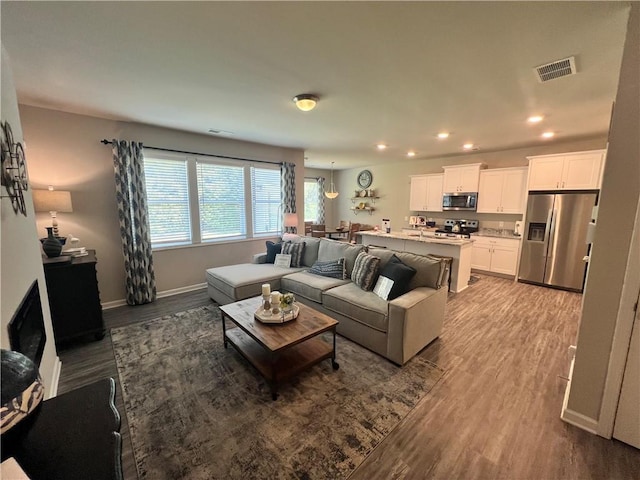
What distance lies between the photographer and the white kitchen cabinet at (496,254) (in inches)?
201

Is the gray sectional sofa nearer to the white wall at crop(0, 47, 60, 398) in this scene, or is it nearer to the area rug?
the area rug

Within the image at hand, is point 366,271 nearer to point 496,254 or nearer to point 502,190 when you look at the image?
point 496,254

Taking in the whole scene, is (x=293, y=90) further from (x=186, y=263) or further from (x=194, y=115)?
(x=186, y=263)

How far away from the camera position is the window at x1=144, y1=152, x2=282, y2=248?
4188 millimetres

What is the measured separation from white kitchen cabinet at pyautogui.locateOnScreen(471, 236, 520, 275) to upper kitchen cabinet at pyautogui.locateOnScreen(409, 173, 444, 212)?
129 cm

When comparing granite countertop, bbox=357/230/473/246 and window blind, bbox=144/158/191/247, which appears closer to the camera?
window blind, bbox=144/158/191/247

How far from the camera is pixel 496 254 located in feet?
17.5

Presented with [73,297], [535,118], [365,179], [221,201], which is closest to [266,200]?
[221,201]

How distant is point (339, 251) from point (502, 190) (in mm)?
3954

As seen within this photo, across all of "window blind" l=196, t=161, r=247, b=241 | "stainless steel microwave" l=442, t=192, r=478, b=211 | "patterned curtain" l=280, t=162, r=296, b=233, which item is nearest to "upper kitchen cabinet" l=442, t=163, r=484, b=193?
"stainless steel microwave" l=442, t=192, r=478, b=211

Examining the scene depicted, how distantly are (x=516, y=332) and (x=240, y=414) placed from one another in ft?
10.2

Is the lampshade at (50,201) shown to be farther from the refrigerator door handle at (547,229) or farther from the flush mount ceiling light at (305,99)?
the refrigerator door handle at (547,229)

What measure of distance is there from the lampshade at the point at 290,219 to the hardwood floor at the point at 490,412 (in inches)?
113

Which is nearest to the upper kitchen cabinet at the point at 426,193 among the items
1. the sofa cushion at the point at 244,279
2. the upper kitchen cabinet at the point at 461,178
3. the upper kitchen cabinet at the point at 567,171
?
the upper kitchen cabinet at the point at 461,178
